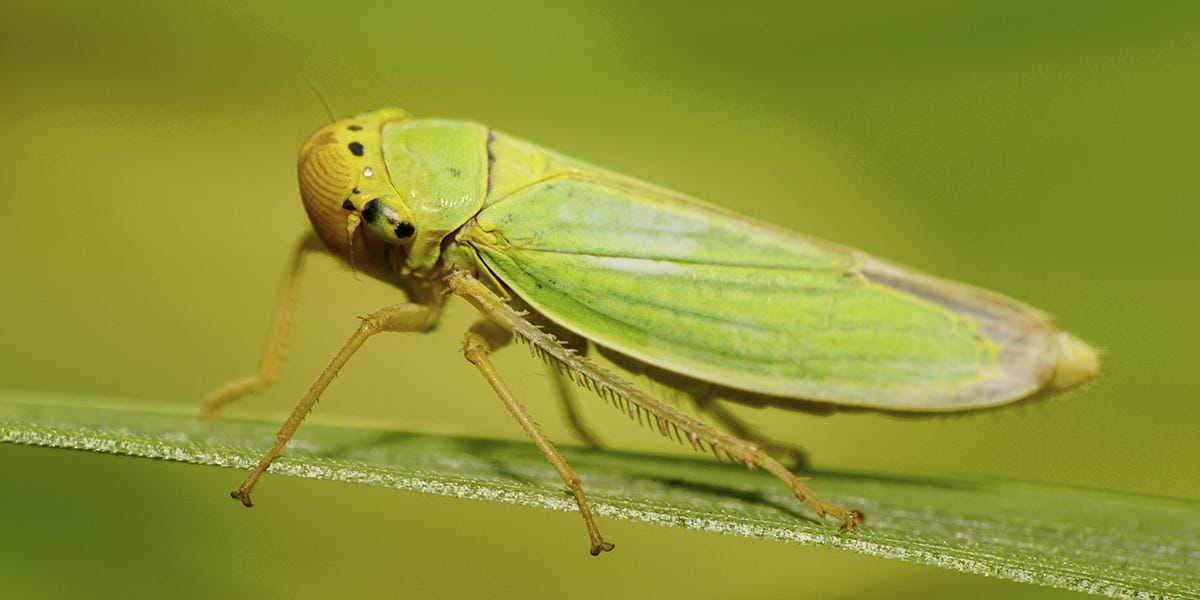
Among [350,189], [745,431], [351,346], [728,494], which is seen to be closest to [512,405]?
[351,346]

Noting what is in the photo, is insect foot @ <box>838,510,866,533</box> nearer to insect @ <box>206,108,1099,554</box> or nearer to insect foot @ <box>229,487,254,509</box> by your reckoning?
insect @ <box>206,108,1099,554</box>

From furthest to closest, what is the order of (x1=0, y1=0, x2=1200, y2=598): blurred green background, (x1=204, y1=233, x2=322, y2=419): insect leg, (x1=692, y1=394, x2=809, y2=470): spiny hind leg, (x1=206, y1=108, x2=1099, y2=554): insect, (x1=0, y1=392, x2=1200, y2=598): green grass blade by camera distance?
1. (x1=204, y1=233, x2=322, y2=419): insect leg
2. (x1=0, y1=0, x2=1200, y2=598): blurred green background
3. (x1=692, y1=394, x2=809, y2=470): spiny hind leg
4. (x1=206, y1=108, x2=1099, y2=554): insect
5. (x1=0, y1=392, x2=1200, y2=598): green grass blade

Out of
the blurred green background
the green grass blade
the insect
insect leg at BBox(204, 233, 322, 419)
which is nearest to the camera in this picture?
the green grass blade

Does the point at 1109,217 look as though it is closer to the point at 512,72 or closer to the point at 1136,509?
the point at 1136,509

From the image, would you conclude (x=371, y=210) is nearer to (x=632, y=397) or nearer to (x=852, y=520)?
(x=632, y=397)

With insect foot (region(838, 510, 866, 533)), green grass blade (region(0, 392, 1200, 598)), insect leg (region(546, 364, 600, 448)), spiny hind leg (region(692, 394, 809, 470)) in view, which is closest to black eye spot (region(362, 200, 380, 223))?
green grass blade (region(0, 392, 1200, 598))

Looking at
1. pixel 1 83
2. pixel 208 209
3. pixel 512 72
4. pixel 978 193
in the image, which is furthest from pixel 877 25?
pixel 1 83
